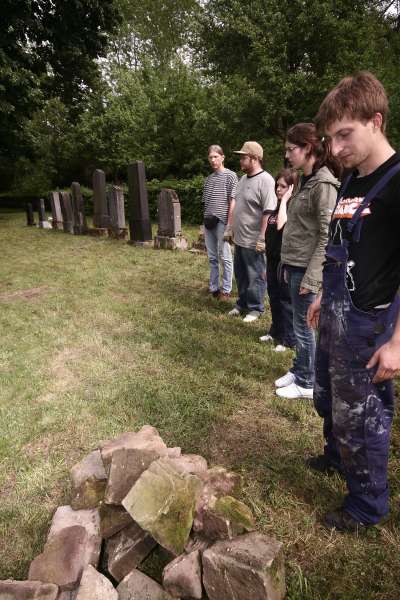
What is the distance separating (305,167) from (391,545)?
7.42 feet

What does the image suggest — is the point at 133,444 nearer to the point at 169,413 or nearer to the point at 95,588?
the point at 95,588

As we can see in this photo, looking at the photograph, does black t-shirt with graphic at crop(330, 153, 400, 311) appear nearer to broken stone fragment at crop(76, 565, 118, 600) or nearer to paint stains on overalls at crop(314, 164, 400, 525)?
paint stains on overalls at crop(314, 164, 400, 525)

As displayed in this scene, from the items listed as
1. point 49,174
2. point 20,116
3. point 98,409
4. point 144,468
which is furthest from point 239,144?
point 144,468

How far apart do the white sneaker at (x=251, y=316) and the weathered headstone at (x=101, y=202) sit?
7.47 m

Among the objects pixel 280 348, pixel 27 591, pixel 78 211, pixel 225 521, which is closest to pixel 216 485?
pixel 225 521

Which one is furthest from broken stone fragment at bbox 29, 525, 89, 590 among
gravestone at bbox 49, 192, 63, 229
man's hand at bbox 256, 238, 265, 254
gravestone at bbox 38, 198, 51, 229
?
gravestone at bbox 38, 198, 51, 229

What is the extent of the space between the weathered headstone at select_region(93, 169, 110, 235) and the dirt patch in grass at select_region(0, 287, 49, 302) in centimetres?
496

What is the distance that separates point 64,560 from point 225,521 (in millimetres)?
733

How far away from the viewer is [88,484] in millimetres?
1984

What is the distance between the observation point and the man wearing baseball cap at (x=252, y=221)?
415 cm

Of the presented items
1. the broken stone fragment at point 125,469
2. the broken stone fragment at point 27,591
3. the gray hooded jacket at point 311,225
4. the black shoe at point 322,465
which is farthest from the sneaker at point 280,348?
the broken stone fragment at point 27,591

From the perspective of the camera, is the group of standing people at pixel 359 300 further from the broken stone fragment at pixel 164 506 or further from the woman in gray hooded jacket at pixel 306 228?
the broken stone fragment at pixel 164 506

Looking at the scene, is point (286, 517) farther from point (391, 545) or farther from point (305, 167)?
point (305, 167)

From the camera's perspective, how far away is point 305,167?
2.67 metres
